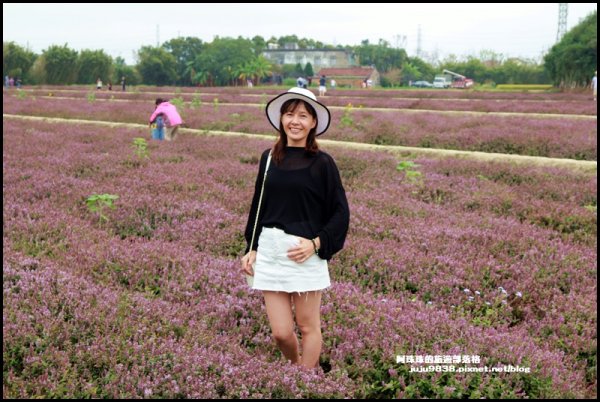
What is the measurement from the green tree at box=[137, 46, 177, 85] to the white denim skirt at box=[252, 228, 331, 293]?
288 feet

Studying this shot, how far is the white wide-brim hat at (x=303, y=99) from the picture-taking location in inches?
132

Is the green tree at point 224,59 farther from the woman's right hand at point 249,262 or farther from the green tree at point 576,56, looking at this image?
the woman's right hand at point 249,262

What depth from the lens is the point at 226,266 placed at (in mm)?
5273

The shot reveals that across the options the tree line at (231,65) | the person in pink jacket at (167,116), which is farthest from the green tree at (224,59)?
the person in pink jacket at (167,116)

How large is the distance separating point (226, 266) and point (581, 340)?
10.2ft

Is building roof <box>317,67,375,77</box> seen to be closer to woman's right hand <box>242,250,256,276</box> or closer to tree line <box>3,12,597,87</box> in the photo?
tree line <box>3,12,597,87</box>

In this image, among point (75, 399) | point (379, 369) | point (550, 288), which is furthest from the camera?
point (550, 288)

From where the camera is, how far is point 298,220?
3.39 metres

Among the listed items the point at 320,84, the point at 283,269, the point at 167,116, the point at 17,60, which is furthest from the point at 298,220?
the point at 17,60

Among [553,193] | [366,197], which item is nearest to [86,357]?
[366,197]

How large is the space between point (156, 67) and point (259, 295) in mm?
87545

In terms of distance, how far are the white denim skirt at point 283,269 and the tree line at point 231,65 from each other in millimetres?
47962

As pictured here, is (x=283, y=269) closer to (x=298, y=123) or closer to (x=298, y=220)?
(x=298, y=220)

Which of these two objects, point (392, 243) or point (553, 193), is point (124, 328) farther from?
point (553, 193)
